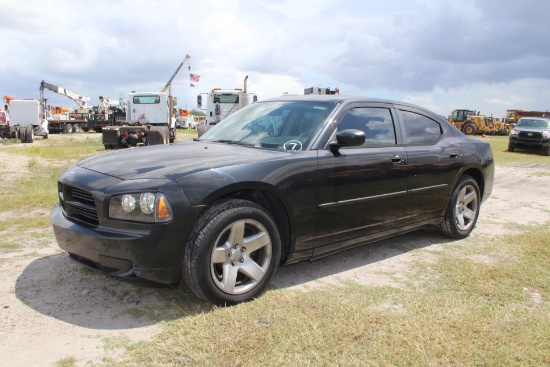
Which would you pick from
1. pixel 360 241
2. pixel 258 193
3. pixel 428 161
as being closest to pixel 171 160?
pixel 258 193

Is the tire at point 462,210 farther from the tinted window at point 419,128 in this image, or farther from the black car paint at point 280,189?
the tinted window at point 419,128

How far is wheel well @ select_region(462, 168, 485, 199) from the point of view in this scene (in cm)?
529

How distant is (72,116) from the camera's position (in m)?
39.3

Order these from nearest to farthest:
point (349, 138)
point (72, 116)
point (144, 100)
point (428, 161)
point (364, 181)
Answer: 1. point (349, 138)
2. point (364, 181)
3. point (428, 161)
4. point (144, 100)
5. point (72, 116)

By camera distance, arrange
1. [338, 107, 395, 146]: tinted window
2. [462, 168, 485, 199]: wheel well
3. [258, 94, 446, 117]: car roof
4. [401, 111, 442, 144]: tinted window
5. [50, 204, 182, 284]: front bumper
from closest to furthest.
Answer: [50, 204, 182, 284]: front bumper → [338, 107, 395, 146]: tinted window → [258, 94, 446, 117]: car roof → [401, 111, 442, 144]: tinted window → [462, 168, 485, 199]: wheel well

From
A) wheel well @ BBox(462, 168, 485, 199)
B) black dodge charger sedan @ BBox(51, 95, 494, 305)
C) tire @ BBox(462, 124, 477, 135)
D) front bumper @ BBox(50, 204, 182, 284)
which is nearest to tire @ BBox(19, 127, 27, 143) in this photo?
black dodge charger sedan @ BBox(51, 95, 494, 305)

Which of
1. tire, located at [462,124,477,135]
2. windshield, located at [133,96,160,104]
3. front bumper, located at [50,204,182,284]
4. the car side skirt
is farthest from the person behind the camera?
tire, located at [462,124,477,135]

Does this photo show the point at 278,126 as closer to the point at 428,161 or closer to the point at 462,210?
the point at 428,161

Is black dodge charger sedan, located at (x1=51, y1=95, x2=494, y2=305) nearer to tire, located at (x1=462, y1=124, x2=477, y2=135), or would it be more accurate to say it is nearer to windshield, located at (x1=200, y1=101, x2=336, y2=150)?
windshield, located at (x1=200, y1=101, x2=336, y2=150)

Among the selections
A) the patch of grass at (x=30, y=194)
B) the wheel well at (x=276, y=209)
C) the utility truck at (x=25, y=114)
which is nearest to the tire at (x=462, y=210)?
the wheel well at (x=276, y=209)

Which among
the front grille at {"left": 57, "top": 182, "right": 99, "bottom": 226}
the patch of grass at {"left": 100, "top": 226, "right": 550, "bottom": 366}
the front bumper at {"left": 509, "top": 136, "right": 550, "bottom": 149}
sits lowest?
the patch of grass at {"left": 100, "top": 226, "right": 550, "bottom": 366}

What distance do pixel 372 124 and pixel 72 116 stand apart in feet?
132

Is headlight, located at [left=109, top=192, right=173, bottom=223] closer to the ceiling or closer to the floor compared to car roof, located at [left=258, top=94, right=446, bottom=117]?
closer to the floor

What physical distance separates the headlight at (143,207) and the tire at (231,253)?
9.9 inches
